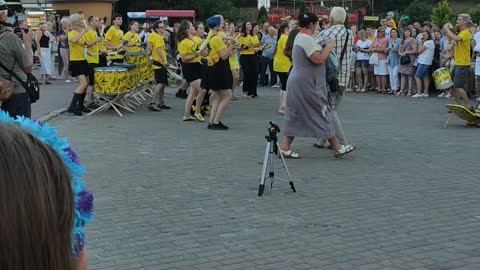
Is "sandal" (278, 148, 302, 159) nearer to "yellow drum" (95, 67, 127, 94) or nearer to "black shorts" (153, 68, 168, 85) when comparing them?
"yellow drum" (95, 67, 127, 94)

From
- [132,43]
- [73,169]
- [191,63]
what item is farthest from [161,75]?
[73,169]

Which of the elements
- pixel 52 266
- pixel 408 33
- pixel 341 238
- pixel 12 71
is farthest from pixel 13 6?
pixel 52 266

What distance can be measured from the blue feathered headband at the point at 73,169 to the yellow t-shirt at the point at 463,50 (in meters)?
12.9

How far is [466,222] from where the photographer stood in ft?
18.6

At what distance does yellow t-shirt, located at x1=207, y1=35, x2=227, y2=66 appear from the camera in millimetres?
10891

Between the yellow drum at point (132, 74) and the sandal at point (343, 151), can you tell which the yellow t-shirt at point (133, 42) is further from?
the sandal at point (343, 151)

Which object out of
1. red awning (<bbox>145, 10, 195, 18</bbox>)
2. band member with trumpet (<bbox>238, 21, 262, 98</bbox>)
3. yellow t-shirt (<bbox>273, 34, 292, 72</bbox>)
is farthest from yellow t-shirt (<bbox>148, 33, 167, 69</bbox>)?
red awning (<bbox>145, 10, 195, 18</bbox>)

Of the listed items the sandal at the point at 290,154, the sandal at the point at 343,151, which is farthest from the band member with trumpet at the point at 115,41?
the sandal at the point at 343,151

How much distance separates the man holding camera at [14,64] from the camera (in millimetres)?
6770

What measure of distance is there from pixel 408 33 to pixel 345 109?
4198mm

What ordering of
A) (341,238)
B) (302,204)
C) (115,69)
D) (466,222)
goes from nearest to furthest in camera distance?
(341,238)
(466,222)
(302,204)
(115,69)

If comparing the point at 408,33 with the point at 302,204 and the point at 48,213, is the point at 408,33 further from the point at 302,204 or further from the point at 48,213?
the point at 48,213

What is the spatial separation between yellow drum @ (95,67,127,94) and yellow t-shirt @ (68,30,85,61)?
0.45 meters

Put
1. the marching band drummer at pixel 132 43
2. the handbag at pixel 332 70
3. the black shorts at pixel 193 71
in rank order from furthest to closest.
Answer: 1. the marching band drummer at pixel 132 43
2. the black shorts at pixel 193 71
3. the handbag at pixel 332 70
